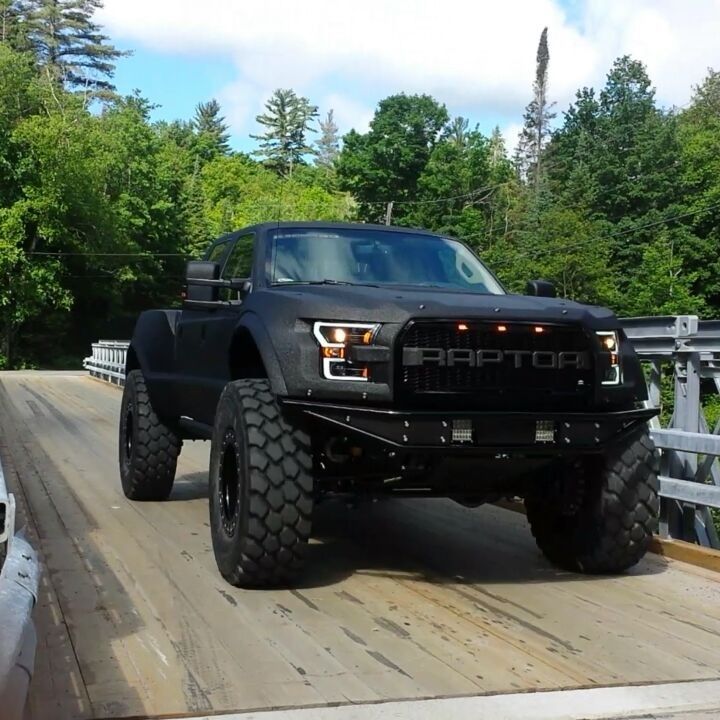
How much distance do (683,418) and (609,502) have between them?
1.58 m

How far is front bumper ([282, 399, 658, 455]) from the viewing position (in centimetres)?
522

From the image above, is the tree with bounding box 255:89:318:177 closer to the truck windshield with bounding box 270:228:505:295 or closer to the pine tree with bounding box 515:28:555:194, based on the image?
the pine tree with bounding box 515:28:555:194

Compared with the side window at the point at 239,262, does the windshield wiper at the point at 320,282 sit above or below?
below

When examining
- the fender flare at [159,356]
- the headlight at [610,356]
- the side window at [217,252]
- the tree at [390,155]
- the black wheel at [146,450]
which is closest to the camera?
the headlight at [610,356]

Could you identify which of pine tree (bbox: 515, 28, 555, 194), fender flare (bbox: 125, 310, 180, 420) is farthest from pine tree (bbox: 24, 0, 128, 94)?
fender flare (bbox: 125, 310, 180, 420)

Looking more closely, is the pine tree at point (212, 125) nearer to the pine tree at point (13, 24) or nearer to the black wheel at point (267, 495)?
the pine tree at point (13, 24)

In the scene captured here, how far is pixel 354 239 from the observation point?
684 cm

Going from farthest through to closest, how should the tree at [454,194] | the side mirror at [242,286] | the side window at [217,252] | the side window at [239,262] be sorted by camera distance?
the tree at [454,194] → the side window at [217,252] → the side window at [239,262] → the side mirror at [242,286]

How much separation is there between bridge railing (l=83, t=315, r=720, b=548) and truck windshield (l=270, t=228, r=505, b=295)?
3.84ft

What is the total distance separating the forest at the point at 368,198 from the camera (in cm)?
5106

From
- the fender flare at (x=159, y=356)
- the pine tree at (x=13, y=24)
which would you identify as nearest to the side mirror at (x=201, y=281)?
the fender flare at (x=159, y=356)

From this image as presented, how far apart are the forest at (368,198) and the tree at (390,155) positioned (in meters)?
0.11

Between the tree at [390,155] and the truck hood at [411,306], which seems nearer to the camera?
the truck hood at [411,306]

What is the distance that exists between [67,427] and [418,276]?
1046 centimetres
